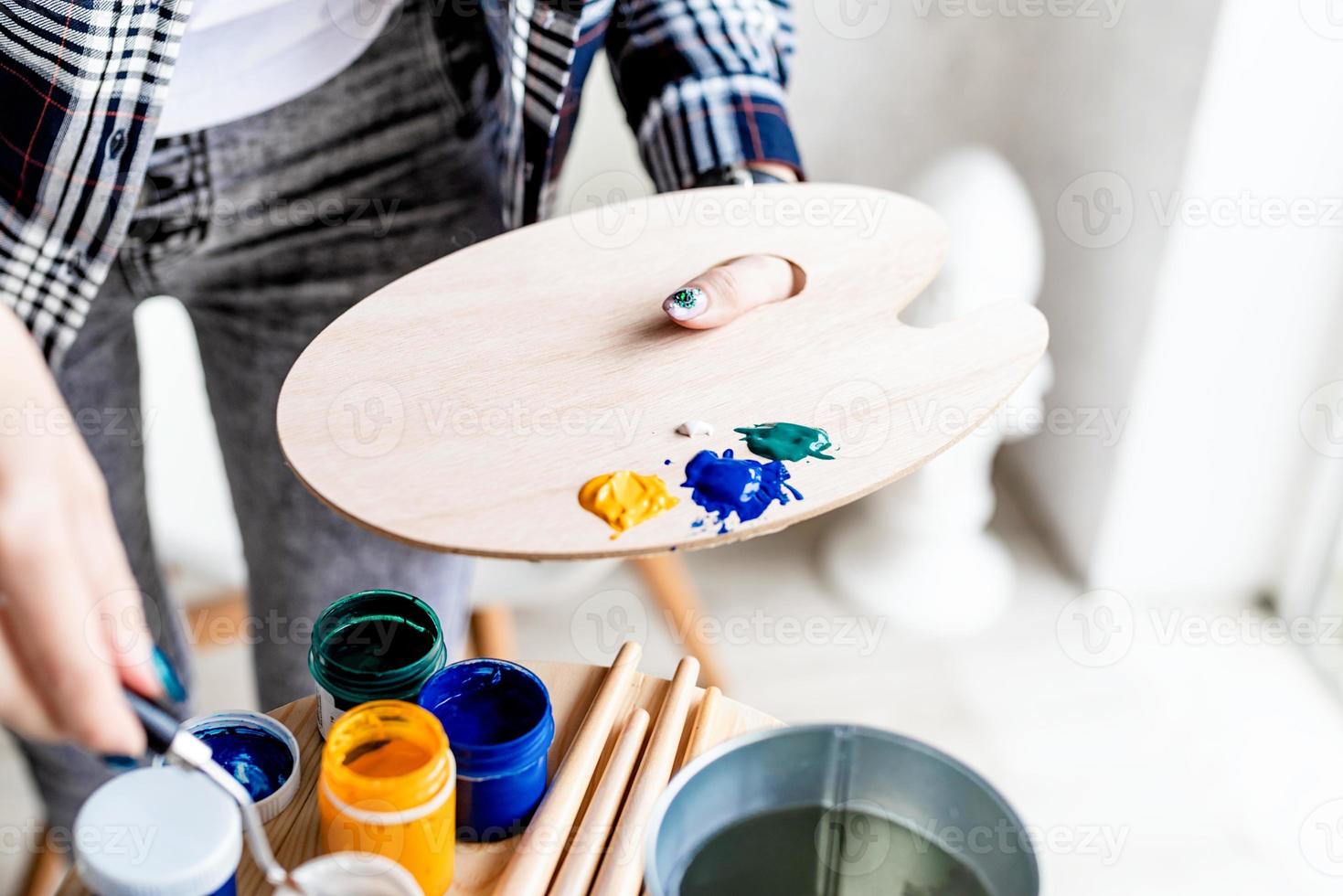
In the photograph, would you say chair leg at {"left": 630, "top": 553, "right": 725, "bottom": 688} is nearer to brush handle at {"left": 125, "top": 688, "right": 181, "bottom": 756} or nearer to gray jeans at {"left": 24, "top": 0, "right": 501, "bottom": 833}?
gray jeans at {"left": 24, "top": 0, "right": 501, "bottom": 833}

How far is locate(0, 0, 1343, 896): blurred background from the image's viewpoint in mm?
1446

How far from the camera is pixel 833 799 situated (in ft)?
1.79

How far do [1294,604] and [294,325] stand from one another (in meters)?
1.48

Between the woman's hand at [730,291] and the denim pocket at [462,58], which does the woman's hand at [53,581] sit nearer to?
the woman's hand at [730,291]

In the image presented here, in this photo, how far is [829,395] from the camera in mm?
629

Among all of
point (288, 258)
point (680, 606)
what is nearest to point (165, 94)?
point (288, 258)

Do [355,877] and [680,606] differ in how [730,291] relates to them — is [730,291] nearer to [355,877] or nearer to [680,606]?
[355,877]

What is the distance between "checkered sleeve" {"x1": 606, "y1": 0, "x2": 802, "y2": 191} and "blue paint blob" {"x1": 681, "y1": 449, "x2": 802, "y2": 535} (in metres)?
0.33

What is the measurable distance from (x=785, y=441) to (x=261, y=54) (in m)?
0.53

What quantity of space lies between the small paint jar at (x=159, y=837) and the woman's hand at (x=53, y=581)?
73 millimetres

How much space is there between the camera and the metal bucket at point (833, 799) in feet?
1.68

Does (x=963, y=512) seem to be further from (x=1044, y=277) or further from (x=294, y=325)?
(x=294, y=325)

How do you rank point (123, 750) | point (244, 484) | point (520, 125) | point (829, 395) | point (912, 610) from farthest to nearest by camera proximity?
point (912, 610) → point (244, 484) → point (520, 125) → point (829, 395) → point (123, 750)

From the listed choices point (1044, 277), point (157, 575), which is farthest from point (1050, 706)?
point (157, 575)
